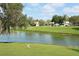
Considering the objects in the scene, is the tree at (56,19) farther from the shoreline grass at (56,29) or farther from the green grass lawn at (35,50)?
the green grass lawn at (35,50)

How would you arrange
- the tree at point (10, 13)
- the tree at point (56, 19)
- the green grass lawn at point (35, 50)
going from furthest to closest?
1. the tree at point (10, 13)
2. the tree at point (56, 19)
3. the green grass lawn at point (35, 50)

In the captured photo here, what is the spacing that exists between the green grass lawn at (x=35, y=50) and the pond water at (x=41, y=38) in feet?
1.10

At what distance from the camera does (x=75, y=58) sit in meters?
6.40

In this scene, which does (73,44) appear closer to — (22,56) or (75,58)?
(75,58)

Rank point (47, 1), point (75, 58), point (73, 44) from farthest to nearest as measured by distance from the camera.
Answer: point (73, 44), point (47, 1), point (75, 58)

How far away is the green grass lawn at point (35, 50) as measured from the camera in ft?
21.8

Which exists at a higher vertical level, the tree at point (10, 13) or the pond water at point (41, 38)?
the tree at point (10, 13)

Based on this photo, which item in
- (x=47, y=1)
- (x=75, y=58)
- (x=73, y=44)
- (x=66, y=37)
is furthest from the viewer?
(x=66, y=37)

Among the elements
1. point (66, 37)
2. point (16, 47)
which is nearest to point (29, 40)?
point (16, 47)

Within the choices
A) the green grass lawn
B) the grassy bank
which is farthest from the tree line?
the green grass lawn

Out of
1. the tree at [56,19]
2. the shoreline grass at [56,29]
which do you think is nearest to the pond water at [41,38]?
the shoreline grass at [56,29]

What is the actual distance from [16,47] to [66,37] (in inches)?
71.1

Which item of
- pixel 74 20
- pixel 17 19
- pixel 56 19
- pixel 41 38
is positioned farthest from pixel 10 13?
pixel 74 20

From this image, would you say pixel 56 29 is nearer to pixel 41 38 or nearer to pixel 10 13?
pixel 41 38
